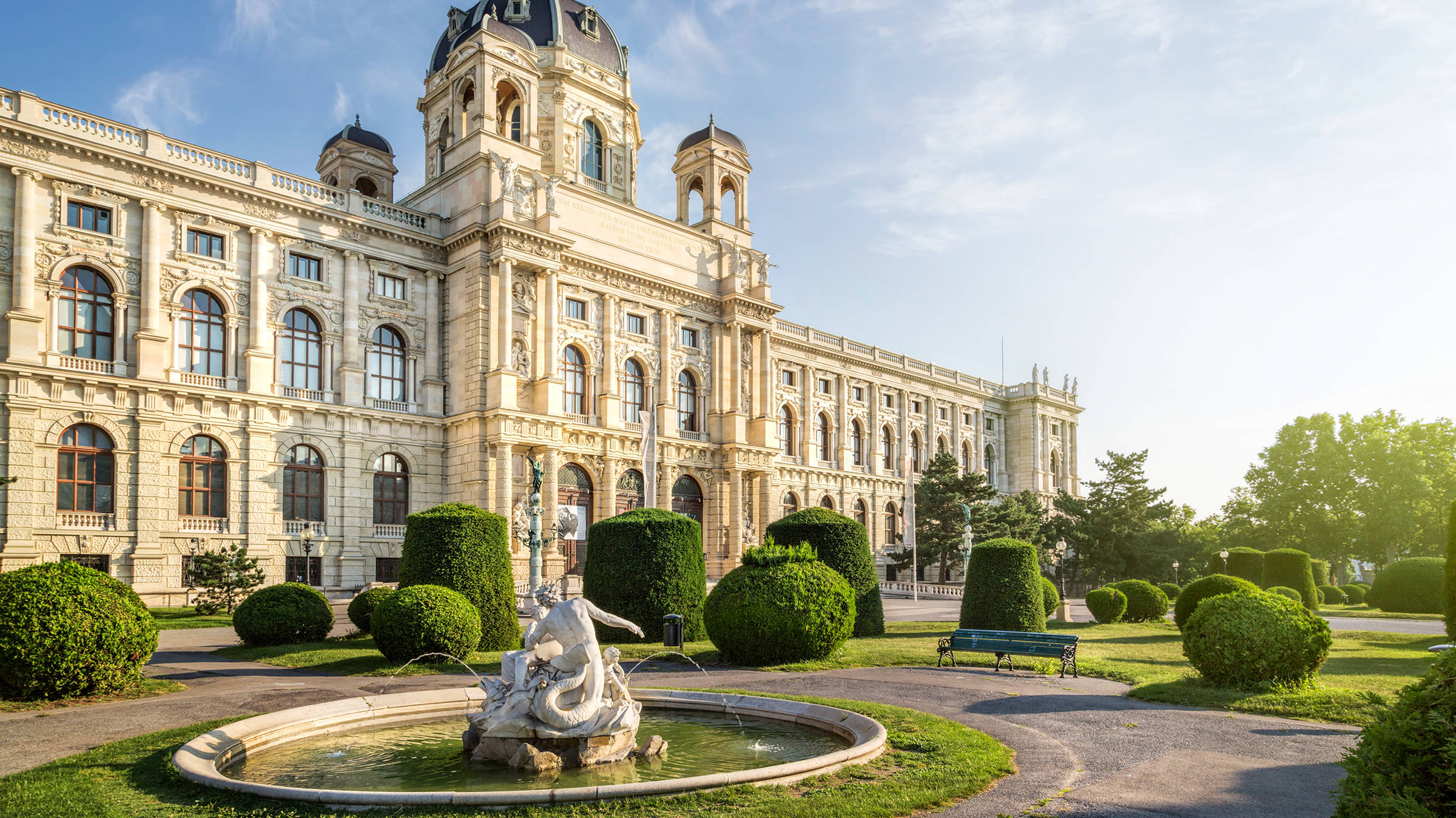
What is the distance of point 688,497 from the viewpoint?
49.8m

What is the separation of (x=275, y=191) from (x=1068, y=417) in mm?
71515

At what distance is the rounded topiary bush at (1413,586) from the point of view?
38062 millimetres

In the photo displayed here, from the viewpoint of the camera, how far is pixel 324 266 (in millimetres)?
38438

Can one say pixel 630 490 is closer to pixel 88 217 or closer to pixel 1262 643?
pixel 88 217

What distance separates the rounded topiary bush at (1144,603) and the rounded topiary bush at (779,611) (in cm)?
1802

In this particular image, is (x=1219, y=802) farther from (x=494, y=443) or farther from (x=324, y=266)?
(x=324, y=266)

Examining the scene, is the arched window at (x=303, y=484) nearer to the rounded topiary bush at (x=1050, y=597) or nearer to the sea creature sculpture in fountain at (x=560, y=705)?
the rounded topiary bush at (x=1050, y=597)

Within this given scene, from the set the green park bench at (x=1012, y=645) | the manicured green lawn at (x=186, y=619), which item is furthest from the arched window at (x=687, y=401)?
the green park bench at (x=1012, y=645)

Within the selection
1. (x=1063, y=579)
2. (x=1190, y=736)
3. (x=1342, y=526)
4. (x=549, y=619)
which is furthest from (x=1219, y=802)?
(x=1342, y=526)

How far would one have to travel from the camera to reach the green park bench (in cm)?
1740

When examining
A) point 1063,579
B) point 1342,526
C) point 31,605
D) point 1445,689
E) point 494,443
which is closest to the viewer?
point 1445,689

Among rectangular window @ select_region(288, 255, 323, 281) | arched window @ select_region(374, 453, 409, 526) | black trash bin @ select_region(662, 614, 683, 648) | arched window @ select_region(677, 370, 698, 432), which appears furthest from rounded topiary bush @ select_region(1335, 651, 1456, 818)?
arched window @ select_region(677, 370, 698, 432)

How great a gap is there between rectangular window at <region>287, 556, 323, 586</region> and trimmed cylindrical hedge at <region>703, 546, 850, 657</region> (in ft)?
75.0

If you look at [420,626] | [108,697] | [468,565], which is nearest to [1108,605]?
[468,565]
